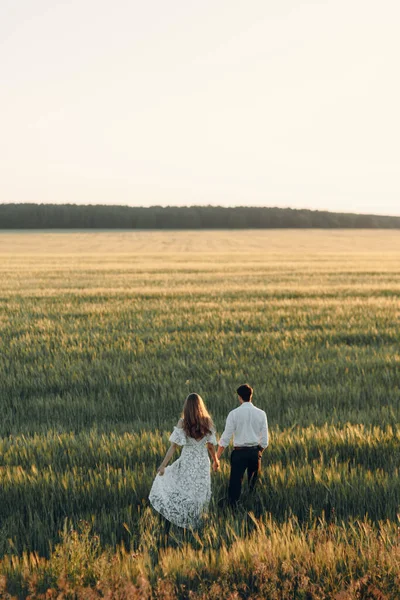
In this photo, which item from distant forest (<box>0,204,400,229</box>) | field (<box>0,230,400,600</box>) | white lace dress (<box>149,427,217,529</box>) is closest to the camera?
field (<box>0,230,400,600</box>)

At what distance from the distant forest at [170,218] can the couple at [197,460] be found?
Result: 128m

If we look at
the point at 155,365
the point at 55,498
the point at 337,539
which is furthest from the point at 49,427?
the point at 337,539

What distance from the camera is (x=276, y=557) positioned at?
373 centimetres

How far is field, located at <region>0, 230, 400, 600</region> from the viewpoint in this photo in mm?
3672

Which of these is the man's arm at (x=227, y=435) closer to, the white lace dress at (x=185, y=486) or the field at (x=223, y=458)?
the white lace dress at (x=185, y=486)

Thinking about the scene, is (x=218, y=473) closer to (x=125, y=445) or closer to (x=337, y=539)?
Result: (x=125, y=445)

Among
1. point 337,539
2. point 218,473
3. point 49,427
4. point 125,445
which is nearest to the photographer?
point 337,539

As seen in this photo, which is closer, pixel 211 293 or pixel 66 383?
pixel 66 383

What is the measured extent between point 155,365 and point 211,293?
496 inches

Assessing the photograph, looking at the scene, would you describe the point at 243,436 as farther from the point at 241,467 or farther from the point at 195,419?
the point at 195,419

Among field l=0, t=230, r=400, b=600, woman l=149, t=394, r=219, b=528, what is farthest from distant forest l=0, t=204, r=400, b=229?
woman l=149, t=394, r=219, b=528

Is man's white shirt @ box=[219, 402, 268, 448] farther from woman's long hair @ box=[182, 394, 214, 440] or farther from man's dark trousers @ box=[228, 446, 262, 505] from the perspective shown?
woman's long hair @ box=[182, 394, 214, 440]

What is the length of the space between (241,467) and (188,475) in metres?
0.51

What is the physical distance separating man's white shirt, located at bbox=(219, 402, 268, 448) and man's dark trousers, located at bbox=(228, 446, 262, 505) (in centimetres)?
8
